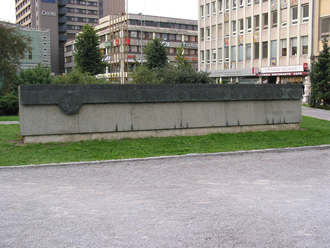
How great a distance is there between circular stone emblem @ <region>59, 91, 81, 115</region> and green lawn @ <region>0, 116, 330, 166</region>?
3.58 ft

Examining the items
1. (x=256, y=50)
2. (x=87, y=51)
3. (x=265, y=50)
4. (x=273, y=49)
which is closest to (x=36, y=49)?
(x=87, y=51)

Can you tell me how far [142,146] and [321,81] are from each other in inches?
872

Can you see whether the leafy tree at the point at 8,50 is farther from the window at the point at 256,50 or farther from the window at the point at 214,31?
the window at the point at 214,31

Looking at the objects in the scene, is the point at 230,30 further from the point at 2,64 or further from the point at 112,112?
the point at 112,112

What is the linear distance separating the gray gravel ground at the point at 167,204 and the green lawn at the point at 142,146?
0.91 meters

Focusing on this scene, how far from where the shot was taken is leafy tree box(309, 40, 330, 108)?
2936 cm

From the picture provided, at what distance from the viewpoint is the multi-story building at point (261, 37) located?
43.2m

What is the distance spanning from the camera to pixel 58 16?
343 ft

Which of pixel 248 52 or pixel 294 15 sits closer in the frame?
pixel 294 15

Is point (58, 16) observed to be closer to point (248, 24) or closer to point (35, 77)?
point (248, 24)

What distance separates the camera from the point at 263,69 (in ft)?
166

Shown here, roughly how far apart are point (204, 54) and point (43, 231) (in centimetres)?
6037

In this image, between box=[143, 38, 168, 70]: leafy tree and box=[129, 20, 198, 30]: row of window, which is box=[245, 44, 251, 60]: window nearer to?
box=[143, 38, 168, 70]: leafy tree

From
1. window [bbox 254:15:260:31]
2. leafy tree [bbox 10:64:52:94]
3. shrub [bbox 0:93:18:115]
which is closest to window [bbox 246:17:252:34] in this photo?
window [bbox 254:15:260:31]
